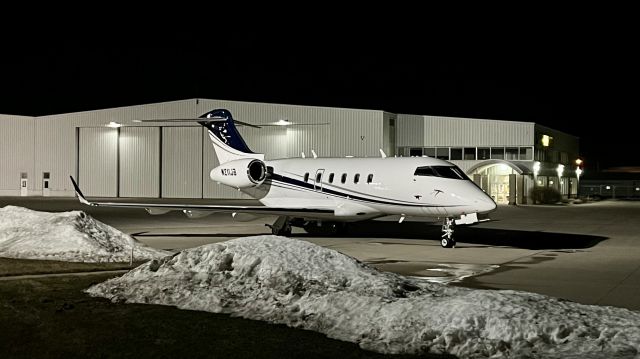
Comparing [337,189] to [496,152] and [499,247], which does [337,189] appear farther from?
[496,152]

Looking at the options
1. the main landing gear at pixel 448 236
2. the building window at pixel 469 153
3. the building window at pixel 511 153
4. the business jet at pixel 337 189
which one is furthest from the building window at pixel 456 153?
the main landing gear at pixel 448 236

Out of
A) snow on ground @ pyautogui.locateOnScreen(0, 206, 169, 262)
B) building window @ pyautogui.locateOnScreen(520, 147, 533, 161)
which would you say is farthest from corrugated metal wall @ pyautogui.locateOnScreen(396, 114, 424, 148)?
snow on ground @ pyautogui.locateOnScreen(0, 206, 169, 262)

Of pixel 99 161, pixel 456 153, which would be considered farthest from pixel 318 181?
pixel 99 161

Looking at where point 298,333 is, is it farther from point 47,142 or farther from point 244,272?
point 47,142

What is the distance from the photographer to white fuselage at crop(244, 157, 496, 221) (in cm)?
1991

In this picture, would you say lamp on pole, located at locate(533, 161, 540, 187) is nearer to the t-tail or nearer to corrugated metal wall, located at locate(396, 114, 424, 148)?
corrugated metal wall, located at locate(396, 114, 424, 148)

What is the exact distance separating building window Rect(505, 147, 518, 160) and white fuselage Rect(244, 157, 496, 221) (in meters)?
26.2

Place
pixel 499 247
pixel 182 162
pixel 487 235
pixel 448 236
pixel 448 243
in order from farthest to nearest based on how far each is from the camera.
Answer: pixel 182 162 → pixel 487 235 → pixel 499 247 → pixel 448 236 → pixel 448 243

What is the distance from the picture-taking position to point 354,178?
23094 millimetres

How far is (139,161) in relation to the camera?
5450cm

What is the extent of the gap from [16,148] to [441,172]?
47.3m

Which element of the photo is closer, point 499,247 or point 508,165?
point 499,247

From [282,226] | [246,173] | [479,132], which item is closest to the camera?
[282,226]

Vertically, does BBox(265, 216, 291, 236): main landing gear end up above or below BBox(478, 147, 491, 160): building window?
below
